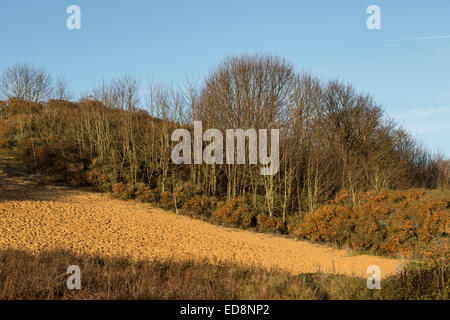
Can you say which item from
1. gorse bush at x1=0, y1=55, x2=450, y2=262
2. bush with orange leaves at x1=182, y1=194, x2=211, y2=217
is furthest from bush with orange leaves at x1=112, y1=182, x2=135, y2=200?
bush with orange leaves at x1=182, y1=194, x2=211, y2=217

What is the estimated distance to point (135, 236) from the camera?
44.8ft

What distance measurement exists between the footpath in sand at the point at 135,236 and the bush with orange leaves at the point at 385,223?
107 centimetres

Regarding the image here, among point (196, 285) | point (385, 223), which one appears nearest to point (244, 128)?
point (385, 223)

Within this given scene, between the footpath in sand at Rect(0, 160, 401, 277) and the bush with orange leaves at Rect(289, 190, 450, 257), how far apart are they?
1.07 meters

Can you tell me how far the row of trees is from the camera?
19781 millimetres

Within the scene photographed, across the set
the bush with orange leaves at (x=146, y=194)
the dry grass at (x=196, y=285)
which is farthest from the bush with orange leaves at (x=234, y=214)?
the dry grass at (x=196, y=285)

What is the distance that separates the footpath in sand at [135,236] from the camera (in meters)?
11.0

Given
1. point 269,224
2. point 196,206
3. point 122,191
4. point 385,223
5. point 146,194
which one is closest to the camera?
point 385,223

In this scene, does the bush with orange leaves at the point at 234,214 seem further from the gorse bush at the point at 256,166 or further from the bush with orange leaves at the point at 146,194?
the bush with orange leaves at the point at 146,194

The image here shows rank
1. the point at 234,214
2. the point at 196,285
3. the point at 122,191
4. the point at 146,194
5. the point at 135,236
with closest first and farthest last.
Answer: the point at 196,285
the point at 135,236
the point at 234,214
the point at 146,194
the point at 122,191

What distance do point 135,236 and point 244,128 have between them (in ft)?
33.8

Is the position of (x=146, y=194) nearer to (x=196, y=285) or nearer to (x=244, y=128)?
(x=244, y=128)

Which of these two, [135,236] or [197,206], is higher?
[197,206]
